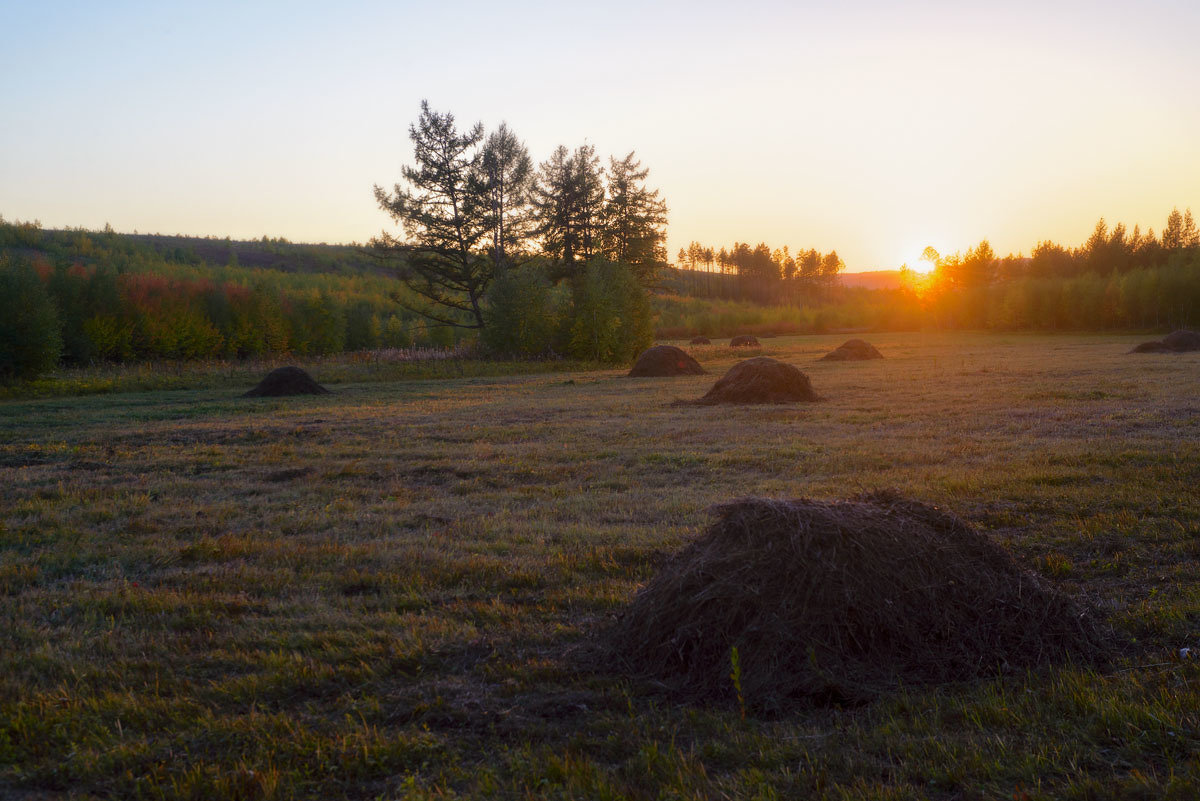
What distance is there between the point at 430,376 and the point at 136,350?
15.8m

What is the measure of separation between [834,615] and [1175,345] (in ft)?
124

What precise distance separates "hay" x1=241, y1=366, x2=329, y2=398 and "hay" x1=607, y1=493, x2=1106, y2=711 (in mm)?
19964

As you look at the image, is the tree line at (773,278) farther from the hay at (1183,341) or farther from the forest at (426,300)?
the hay at (1183,341)

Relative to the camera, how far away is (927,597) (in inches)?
166

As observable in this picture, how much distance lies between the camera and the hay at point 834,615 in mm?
3902

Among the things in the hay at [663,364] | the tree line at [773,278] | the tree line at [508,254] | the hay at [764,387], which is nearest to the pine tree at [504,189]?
the tree line at [508,254]

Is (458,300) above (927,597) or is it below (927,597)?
above

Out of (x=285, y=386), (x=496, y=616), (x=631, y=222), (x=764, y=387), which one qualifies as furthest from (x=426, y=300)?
(x=496, y=616)

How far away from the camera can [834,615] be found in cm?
402

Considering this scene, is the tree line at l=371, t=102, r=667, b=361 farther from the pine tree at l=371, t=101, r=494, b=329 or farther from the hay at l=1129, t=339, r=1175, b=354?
the hay at l=1129, t=339, r=1175, b=354

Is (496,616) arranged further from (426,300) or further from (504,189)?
(426,300)

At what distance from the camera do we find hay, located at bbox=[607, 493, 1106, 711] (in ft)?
12.8

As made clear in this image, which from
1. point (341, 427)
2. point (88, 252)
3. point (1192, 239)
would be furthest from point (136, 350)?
point (1192, 239)

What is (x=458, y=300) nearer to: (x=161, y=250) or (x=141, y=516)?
(x=141, y=516)
